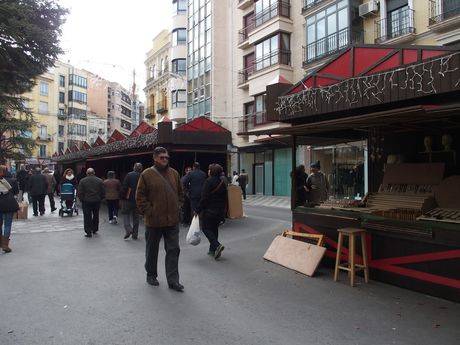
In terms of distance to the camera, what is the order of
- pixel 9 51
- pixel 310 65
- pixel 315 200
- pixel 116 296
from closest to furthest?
1. pixel 116 296
2. pixel 315 200
3. pixel 9 51
4. pixel 310 65

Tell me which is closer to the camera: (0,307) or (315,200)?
(0,307)

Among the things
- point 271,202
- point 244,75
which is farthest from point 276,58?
point 271,202

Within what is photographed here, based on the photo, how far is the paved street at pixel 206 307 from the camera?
4.28 m

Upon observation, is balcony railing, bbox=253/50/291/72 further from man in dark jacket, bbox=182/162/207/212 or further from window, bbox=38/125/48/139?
window, bbox=38/125/48/139

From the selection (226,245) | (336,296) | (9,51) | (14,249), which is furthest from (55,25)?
(336,296)

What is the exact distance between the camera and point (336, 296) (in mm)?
5648

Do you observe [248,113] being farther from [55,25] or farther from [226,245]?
[226,245]

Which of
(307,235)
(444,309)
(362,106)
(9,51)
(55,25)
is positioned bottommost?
(444,309)

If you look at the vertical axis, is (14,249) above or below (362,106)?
below

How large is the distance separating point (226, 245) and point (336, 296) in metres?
4.12

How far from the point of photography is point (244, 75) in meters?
31.7

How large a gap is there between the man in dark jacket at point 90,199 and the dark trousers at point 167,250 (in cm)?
518

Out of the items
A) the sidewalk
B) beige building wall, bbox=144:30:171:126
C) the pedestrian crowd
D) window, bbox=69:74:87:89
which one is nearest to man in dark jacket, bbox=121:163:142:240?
the pedestrian crowd

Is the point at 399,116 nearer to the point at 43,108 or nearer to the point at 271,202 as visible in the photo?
the point at 271,202
